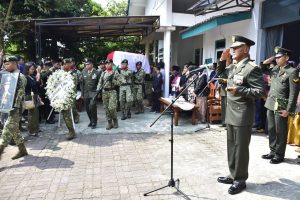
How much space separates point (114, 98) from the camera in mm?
7711

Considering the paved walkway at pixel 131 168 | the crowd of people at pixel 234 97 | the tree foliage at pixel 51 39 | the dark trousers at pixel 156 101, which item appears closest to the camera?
the crowd of people at pixel 234 97

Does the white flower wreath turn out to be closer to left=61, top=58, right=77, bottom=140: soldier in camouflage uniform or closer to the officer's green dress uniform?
left=61, top=58, right=77, bottom=140: soldier in camouflage uniform

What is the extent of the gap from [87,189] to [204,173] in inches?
72.1

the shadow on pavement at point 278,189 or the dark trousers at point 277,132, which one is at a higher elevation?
the dark trousers at point 277,132

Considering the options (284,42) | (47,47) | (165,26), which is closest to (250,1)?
(284,42)

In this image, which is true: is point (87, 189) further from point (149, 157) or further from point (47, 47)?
point (47, 47)

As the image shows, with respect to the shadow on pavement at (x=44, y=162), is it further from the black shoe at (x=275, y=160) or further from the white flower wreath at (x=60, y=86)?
the black shoe at (x=275, y=160)

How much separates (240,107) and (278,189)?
1.29 metres

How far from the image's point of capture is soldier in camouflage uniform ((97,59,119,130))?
765 centimetres

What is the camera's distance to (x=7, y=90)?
5.43 metres

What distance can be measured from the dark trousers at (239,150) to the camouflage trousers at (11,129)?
3.80 meters

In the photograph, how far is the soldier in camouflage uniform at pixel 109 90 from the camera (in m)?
7.65


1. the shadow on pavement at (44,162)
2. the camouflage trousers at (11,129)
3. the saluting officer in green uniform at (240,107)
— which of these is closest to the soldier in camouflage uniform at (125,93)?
the shadow on pavement at (44,162)

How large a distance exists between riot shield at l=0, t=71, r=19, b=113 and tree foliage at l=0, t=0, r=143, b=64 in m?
4.89
